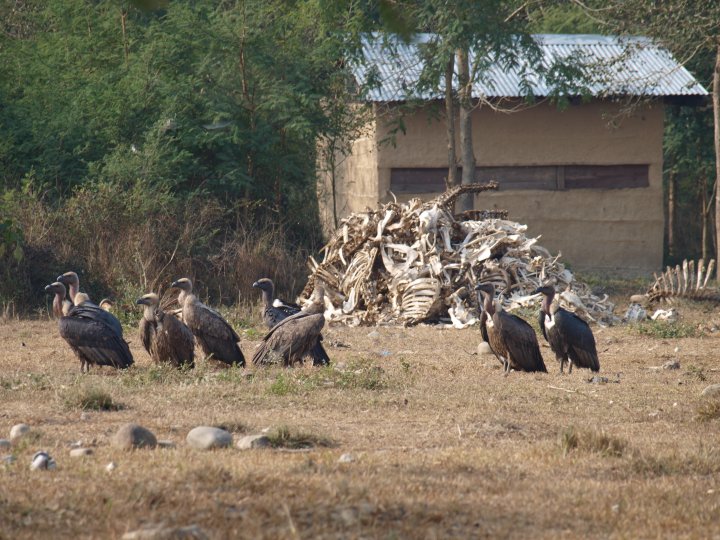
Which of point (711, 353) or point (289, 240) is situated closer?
point (711, 353)

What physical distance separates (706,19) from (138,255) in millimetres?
10120

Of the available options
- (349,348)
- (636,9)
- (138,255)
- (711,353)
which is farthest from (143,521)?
(636,9)

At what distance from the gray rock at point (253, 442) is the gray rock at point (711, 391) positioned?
414cm

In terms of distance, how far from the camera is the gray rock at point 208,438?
623cm

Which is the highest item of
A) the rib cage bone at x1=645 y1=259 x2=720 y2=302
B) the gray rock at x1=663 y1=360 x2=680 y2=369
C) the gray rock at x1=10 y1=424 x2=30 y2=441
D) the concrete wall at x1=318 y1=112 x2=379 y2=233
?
the concrete wall at x1=318 y1=112 x2=379 y2=233

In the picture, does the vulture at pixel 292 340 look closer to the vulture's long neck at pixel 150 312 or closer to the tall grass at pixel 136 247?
the vulture's long neck at pixel 150 312

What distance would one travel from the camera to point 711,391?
8.92 metres

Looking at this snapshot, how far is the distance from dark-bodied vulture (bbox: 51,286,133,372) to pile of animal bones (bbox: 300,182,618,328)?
5212 millimetres

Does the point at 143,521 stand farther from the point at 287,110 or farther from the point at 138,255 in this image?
the point at 287,110

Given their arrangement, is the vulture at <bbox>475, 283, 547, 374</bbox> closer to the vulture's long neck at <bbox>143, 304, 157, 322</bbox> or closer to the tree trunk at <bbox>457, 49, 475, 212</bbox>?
the vulture's long neck at <bbox>143, 304, 157, 322</bbox>

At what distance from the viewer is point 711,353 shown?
1173 centimetres

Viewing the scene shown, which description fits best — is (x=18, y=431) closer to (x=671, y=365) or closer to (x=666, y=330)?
(x=671, y=365)

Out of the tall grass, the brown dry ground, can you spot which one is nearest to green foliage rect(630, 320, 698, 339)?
the brown dry ground

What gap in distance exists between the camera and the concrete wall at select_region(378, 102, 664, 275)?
2059cm
